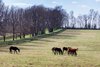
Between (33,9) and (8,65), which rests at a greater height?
(33,9)

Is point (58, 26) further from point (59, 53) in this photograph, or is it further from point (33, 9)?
point (59, 53)

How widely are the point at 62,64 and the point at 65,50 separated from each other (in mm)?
15239

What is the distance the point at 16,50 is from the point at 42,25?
101261mm

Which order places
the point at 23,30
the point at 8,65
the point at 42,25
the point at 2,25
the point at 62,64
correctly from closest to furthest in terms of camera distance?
the point at 8,65, the point at 62,64, the point at 2,25, the point at 23,30, the point at 42,25

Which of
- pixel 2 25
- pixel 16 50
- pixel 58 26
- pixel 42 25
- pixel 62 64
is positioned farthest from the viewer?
pixel 58 26

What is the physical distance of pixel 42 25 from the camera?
14050 centimetres

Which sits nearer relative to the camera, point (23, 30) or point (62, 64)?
point (62, 64)

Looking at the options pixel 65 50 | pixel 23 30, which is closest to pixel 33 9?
pixel 23 30

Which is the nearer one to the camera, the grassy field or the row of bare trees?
the grassy field

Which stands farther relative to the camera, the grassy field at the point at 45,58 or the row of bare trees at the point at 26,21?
the row of bare trees at the point at 26,21

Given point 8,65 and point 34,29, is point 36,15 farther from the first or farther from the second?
point 8,65

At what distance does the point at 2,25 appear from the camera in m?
75.2

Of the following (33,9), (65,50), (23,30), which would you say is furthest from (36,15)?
(65,50)

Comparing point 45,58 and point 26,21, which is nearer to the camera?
point 45,58
